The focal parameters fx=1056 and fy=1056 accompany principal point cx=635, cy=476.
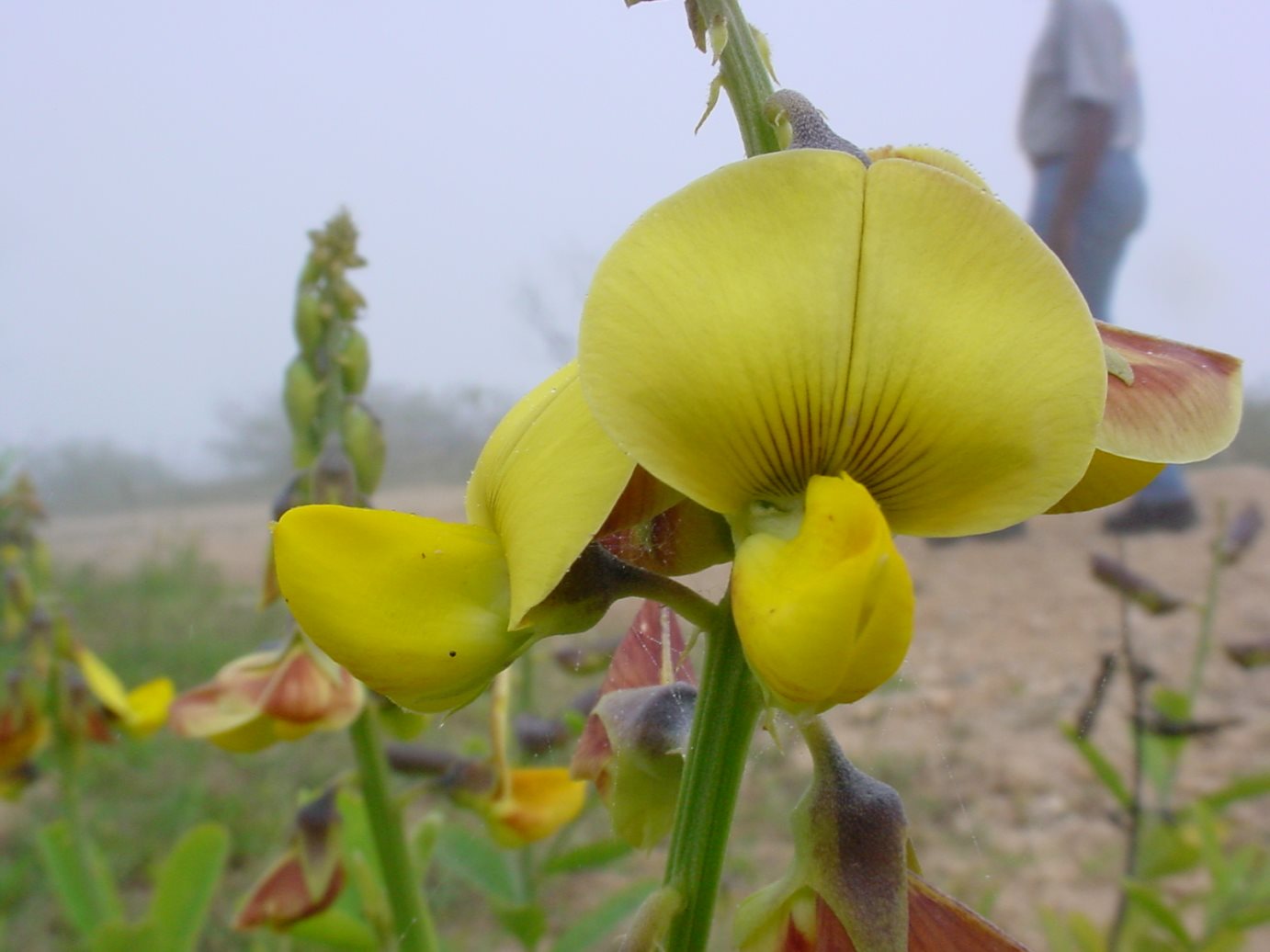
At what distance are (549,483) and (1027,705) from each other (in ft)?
7.68

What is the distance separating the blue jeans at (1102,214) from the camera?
3.21 meters

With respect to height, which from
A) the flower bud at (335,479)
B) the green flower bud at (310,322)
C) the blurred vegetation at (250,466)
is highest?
the green flower bud at (310,322)

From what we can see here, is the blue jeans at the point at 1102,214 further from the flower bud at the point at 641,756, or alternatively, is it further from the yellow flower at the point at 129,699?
the flower bud at the point at 641,756

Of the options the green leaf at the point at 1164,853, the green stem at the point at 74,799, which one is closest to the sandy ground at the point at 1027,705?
the green leaf at the point at 1164,853

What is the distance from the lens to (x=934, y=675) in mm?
2672

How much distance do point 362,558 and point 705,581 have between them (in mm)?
165

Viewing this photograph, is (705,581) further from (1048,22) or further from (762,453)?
(1048,22)

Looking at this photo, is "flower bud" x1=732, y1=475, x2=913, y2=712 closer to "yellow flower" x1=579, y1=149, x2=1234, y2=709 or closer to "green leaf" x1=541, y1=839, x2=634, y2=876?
"yellow flower" x1=579, y1=149, x2=1234, y2=709

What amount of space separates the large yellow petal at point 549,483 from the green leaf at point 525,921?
0.61m

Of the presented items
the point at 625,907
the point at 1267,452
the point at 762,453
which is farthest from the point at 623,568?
the point at 1267,452

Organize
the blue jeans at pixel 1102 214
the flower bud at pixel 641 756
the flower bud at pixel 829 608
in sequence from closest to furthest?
the flower bud at pixel 829 608
the flower bud at pixel 641 756
the blue jeans at pixel 1102 214

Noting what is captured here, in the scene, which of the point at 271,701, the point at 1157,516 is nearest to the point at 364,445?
the point at 271,701

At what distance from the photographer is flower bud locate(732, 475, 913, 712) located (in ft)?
0.90

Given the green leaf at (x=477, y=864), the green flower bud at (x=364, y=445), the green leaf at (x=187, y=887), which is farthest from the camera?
the green leaf at (x=477, y=864)
